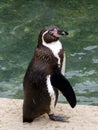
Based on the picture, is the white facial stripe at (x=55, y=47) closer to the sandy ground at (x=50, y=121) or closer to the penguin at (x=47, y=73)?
the penguin at (x=47, y=73)

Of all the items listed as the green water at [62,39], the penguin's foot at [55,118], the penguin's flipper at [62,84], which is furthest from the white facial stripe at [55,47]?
the green water at [62,39]

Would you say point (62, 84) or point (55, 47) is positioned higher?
point (55, 47)

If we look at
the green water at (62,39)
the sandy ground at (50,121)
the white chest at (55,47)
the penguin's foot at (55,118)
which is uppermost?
the white chest at (55,47)

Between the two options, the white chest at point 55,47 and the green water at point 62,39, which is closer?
the white chest at point 55,47

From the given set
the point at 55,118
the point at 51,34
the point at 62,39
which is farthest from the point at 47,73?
the point at 62,39

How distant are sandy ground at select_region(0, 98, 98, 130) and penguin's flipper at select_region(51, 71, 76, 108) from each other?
0.76ft

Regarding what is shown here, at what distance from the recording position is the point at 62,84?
3375 millimetres

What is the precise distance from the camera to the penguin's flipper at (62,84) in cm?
336

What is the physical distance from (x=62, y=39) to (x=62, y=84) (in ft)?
10.3

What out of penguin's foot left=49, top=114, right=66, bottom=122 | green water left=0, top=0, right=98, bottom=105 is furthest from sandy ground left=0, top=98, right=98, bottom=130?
green water left=0, top=0, right=98, bottom=105

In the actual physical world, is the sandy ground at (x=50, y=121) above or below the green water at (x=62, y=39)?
above

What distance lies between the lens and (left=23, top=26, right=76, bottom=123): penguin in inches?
132

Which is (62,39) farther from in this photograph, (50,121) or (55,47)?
(55,47)

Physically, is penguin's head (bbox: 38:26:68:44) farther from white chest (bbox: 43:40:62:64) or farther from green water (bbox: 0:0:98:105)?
green water (bbox: 0:0:98:105)
